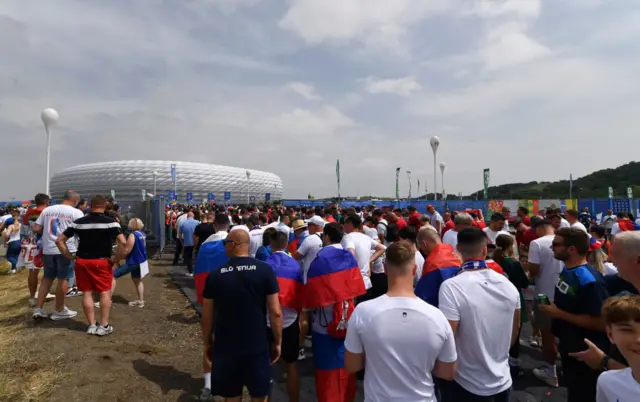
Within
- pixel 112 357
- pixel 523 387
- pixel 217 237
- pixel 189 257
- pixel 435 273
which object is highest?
pixel 217 237

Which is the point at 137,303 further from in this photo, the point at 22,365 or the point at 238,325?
the point at 238,325

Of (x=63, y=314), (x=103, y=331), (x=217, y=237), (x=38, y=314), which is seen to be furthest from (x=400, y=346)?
(x=38, y=314)

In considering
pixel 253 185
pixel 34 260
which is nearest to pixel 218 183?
pixel 253 185

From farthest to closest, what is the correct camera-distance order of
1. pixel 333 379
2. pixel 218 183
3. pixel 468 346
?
pixel 218 183 < pixel 333 379 < pixel 468 346

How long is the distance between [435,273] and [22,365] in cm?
485

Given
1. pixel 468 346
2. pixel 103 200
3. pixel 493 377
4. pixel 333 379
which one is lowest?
pixel 333 379

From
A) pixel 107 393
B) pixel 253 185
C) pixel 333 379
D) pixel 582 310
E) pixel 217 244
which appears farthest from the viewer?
pixel 253 185

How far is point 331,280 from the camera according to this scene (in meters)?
3.19

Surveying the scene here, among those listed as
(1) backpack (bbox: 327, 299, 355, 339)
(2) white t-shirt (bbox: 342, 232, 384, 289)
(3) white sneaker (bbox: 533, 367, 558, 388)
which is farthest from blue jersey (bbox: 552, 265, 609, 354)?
(2) white t-shirt (bbox: 342, 232, 384, 289)

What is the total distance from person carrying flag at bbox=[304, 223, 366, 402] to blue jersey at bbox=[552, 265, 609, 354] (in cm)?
161

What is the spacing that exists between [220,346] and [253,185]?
381 feet

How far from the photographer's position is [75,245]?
19.9 feet

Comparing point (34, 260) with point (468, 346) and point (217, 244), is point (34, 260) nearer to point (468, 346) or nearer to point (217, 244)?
point (217, 244)

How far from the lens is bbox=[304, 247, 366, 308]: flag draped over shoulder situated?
125 inches
